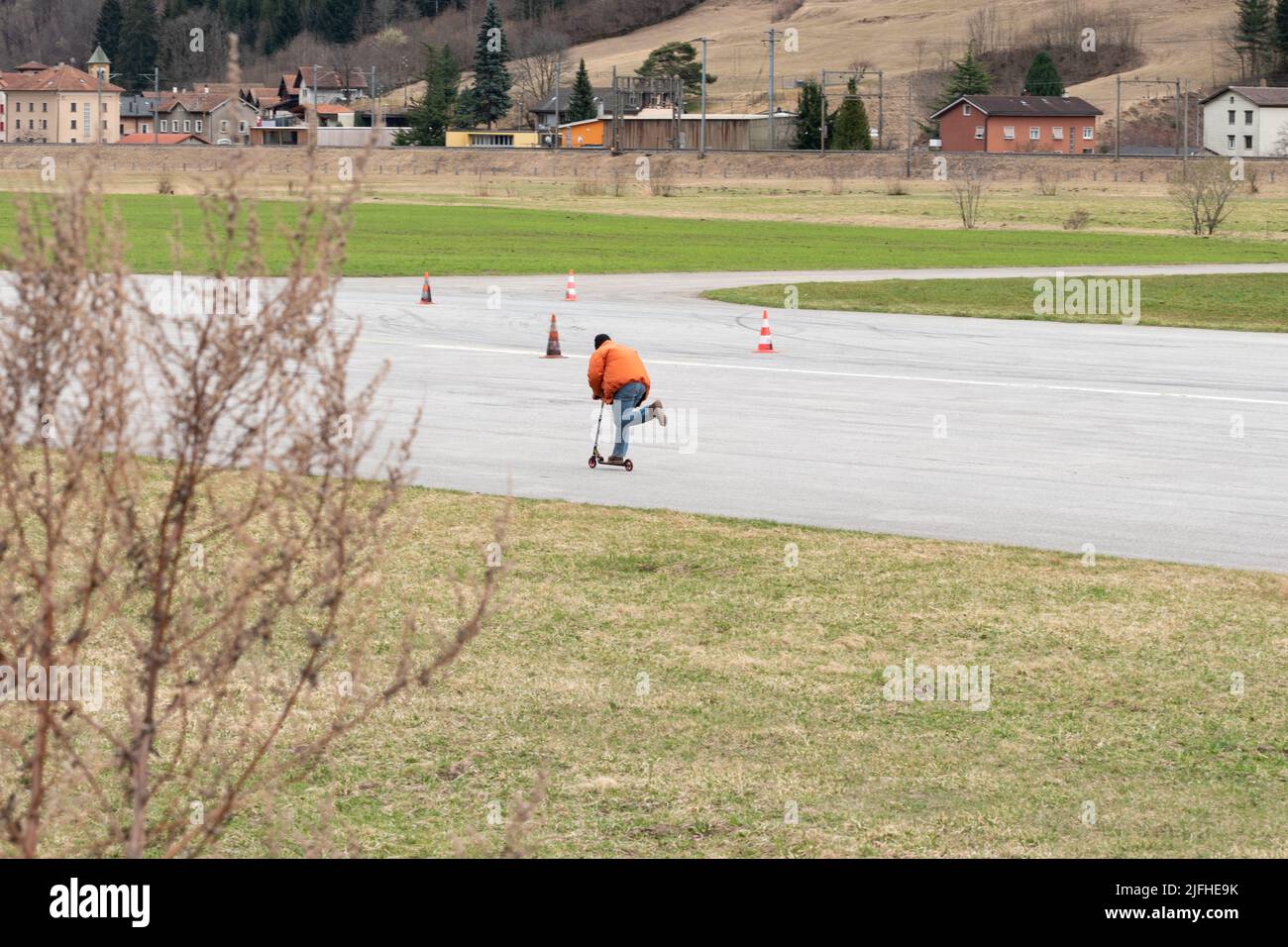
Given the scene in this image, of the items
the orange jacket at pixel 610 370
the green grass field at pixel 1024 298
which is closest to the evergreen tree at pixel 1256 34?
the green grass field at pixel 1024 298

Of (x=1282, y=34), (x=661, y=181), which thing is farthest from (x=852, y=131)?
(x=1282, y=34)

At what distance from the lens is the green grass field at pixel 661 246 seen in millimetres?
48625

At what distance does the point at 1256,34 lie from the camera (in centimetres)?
18450

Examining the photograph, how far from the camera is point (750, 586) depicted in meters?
12.1

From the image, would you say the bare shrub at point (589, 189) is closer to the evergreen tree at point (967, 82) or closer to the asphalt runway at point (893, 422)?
the asphalt runway at point (893, 422)

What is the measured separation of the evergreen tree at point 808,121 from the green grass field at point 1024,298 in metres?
93.0

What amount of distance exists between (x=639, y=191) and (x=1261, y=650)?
90.0m

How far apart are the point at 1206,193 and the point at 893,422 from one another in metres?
54.5

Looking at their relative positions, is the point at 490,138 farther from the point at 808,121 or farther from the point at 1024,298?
the point at 1024,298

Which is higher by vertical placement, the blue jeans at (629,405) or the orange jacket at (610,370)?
the orange jacket at (610,370)

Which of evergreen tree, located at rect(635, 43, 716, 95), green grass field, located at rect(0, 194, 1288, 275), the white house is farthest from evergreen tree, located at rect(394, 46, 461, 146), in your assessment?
green grass field, located at rect(0, 194, 1288, 275)

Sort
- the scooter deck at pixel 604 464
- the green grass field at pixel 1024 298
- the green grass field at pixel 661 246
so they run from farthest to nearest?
1. the green grass field at pixel 661 246
2. the green grass field at pixel 1024 298
3. the scooter deck at pixel 604 464
